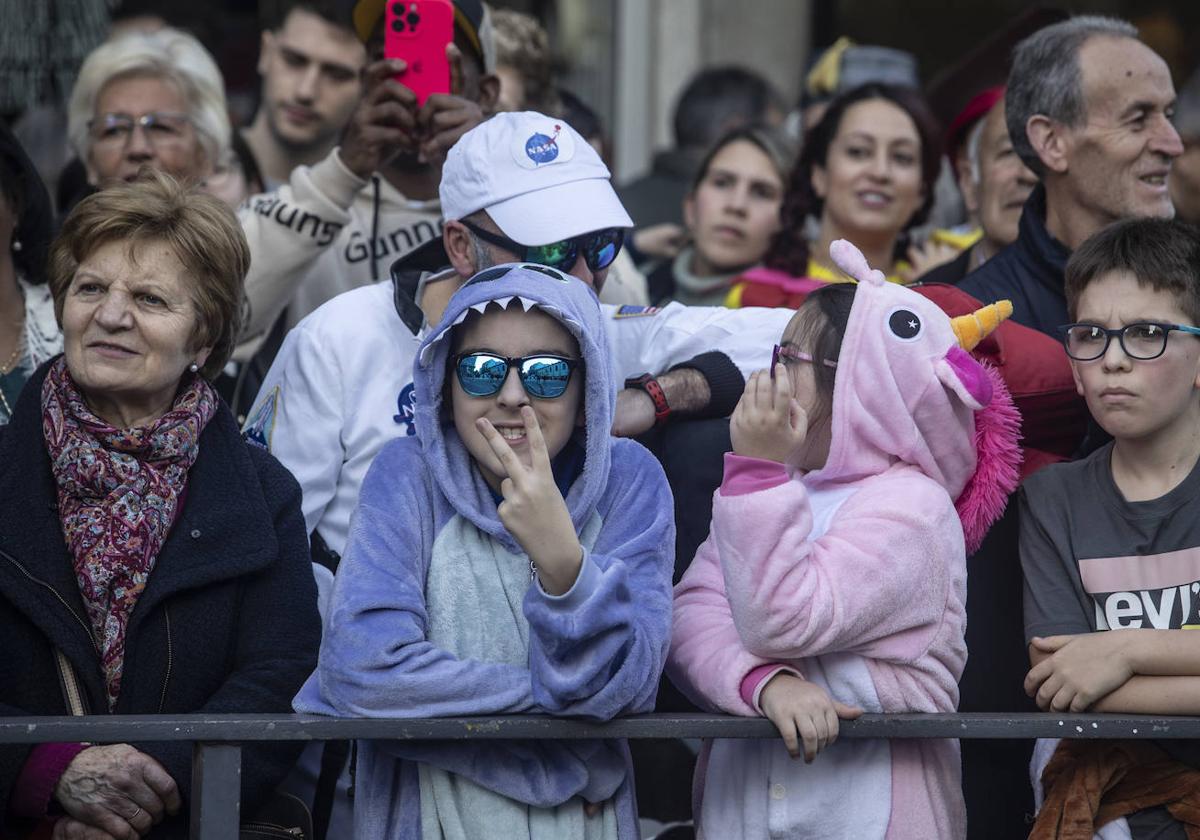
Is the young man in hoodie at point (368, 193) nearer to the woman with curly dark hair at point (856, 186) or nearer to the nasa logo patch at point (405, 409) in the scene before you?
the nasa logo patch at point (405, 409)

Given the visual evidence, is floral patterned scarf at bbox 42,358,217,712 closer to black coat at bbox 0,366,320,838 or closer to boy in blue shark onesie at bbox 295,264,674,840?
black coat at bbox 0,366,320,838

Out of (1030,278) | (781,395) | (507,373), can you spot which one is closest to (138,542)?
(507,373)

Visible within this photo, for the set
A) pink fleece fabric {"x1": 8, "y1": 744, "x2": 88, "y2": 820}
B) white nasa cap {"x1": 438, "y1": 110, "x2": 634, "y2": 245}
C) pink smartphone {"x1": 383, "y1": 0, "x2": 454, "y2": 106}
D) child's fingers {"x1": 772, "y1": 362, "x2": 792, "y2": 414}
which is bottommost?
pink fleece fabric {"x1": 8, "y1": 744, "x2": 88, "y2": 820}

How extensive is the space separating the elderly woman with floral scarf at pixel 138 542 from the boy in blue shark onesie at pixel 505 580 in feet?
1.03

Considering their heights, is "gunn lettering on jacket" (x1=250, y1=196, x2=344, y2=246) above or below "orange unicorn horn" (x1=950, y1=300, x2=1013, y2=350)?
above

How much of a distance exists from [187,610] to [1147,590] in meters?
1.90

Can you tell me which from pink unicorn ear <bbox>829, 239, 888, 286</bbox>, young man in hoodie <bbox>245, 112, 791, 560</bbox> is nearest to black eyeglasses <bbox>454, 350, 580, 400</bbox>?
young man in hoodie <bbox>245, 112, 791, 560</bbox>

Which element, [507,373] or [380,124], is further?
[380,124]

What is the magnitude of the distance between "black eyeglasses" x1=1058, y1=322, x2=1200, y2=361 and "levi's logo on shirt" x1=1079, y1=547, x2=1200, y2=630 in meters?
0.41

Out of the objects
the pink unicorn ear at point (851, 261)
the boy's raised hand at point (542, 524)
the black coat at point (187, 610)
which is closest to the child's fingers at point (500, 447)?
the boy's raised hand at point (542, 524)

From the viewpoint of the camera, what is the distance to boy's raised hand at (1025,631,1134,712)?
122 inches

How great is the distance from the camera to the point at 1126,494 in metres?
3.46

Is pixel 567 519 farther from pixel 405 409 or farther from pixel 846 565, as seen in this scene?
Answer: pixel 405 409

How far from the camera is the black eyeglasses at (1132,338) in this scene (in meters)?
3.42
